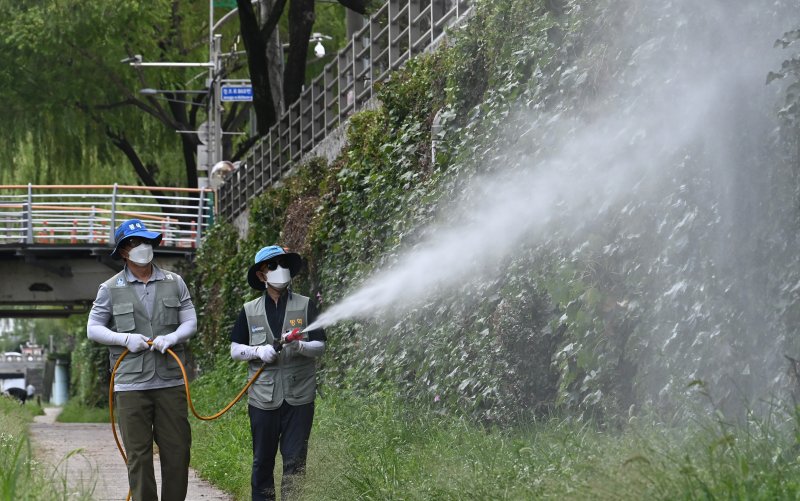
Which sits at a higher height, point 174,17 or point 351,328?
point 174,17

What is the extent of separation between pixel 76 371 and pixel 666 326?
154 ft

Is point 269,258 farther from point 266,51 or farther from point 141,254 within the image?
point 266,51

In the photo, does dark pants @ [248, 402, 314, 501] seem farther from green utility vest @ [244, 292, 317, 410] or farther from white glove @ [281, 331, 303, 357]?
white glove @ [281, 331, 303, 357]

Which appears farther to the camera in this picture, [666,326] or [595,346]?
[595,346]

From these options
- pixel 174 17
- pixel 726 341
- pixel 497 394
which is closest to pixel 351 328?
pixel 497 394

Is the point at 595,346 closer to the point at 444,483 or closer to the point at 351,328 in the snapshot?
the point at 444,483

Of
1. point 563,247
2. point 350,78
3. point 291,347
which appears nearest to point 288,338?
point 291,347

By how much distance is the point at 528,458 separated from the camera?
6.82m

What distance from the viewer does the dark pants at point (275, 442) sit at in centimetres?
820

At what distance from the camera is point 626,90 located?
25.3 feet

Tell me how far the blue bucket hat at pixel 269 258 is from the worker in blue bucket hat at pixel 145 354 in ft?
1.57

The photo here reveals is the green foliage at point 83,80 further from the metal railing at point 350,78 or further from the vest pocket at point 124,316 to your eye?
the vest pocket at point 124,316

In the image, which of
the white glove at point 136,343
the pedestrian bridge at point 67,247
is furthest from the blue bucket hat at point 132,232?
the pedestrian bridge at point 67,247

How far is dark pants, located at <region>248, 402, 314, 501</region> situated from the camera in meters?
8.20
